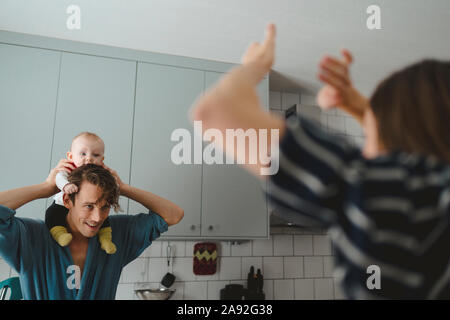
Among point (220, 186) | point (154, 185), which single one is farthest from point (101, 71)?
point (220, 186)

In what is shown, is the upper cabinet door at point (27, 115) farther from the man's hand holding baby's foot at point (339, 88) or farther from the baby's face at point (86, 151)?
the man's hand holding baby's foot at point (339, 88)

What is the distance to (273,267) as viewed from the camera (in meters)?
3.11

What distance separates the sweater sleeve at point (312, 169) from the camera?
17.2 inches

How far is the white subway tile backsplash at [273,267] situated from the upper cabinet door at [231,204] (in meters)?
0.49

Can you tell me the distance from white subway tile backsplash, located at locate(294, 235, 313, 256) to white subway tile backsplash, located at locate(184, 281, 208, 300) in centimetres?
81

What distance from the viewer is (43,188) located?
1653 mm

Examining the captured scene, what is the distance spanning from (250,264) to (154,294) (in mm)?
823

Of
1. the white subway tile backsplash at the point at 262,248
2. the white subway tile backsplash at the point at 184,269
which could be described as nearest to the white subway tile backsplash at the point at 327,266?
the white subway tile backsplash at the point at 262,248

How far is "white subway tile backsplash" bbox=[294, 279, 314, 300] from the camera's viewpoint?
3141 mm

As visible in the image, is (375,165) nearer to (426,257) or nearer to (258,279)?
(426,257)

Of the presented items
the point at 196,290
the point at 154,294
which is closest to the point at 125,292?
the point at 154,294

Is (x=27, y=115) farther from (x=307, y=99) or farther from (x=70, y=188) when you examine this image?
(x=307, y=99)

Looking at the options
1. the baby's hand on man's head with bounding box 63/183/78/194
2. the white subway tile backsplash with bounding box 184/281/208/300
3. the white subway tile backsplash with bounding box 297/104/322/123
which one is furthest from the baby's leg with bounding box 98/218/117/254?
the white subway tile backsplash with bounding box 297/104/322/123

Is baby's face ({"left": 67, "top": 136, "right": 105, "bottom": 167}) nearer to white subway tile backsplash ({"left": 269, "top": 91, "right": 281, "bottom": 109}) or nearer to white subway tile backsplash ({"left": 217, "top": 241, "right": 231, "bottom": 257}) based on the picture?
white subway tile backsplash ({"left": 217, "top": 241, "right": 231, "bottom": 257})
